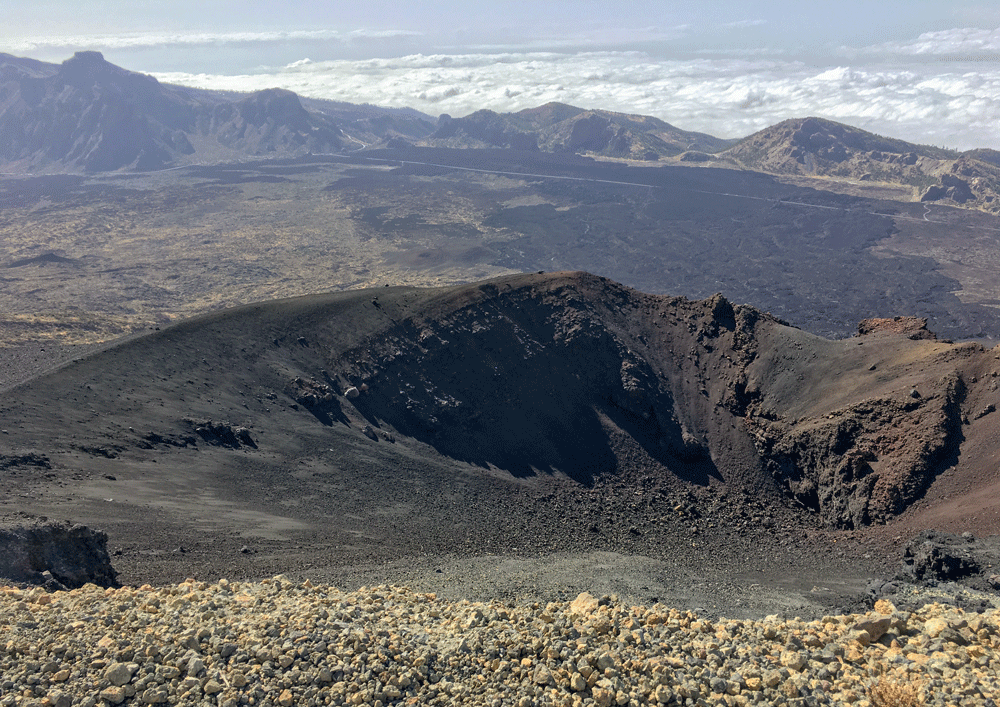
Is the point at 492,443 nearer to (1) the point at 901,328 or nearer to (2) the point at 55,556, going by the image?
(2) the point at 55,556

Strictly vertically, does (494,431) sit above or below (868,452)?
below

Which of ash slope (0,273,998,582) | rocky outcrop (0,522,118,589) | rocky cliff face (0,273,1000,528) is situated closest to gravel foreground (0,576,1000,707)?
rocky outcrop (0,522,118,589)

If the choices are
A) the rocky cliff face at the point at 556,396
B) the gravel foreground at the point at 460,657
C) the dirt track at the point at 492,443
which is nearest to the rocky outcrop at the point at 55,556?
the dirt track at the point at 492,443

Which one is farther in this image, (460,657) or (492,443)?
(492,443)

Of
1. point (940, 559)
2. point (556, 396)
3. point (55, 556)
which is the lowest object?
point (940, 559)

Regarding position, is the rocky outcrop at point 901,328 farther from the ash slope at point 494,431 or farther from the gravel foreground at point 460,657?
the gravel foreground at point 460,657

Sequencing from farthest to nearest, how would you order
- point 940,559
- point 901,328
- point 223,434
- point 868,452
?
1. point 901,328
2. point 868,452
3. point 223,434
4. point 940,559

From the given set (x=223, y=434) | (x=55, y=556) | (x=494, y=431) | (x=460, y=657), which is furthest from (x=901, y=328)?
(x=55, y=556)
